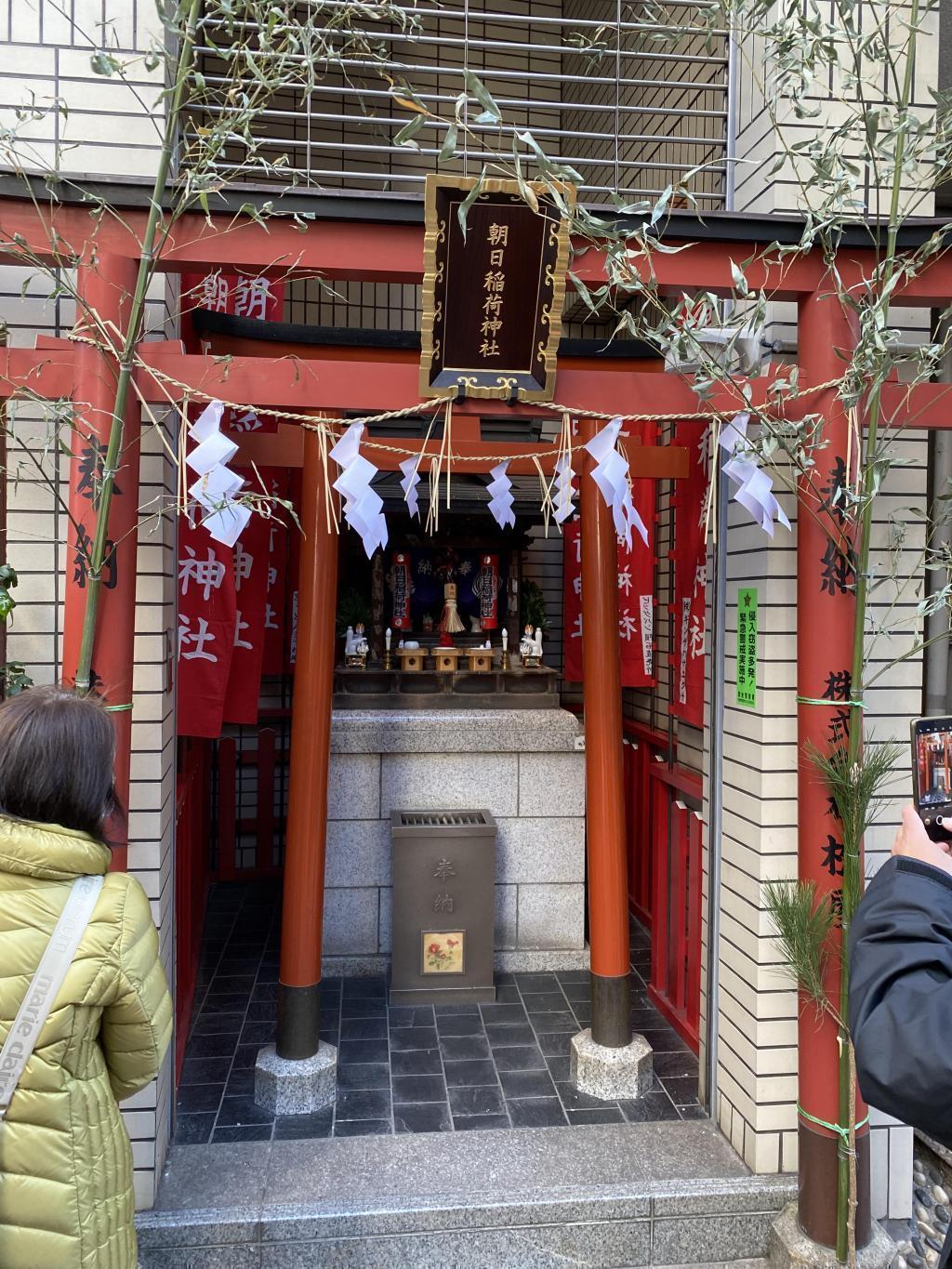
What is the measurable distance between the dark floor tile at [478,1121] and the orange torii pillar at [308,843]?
73 centimetres

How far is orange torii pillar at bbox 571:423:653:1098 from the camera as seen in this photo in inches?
194

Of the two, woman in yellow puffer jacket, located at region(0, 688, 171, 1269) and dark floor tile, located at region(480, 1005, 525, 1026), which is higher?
woman in yellow puffer jacket, located at region(0, 688, 171, 1269)

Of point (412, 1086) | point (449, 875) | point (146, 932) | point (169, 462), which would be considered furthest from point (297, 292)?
point (146, 932)

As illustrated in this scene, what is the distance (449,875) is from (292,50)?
15.9ft

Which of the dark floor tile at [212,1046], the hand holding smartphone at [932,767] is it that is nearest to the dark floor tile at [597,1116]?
the dark floor tile at [212,1046]

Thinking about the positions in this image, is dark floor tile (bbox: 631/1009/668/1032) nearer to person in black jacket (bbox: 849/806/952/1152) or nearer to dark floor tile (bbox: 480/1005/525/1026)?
dark floor tile (bbox: 480/1005/525/1026)

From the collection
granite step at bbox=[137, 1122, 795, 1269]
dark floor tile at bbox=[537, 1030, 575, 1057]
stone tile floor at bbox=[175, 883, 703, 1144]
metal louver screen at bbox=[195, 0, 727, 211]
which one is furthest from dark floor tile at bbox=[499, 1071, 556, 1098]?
metal louver screen at bbox=[195, 0, 727, 211]

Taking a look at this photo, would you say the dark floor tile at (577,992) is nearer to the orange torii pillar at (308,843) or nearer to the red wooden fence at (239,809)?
the orange torii pillar at (308,843)

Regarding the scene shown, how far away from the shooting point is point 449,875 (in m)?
6.11

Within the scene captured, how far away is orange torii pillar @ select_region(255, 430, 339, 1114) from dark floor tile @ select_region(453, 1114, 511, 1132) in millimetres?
726

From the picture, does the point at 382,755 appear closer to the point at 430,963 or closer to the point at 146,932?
the point at 430,963

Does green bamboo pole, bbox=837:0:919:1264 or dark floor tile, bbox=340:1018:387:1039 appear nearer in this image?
green bamboo pole, bbox=837:0:919:1264

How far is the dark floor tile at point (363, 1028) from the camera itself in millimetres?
5574

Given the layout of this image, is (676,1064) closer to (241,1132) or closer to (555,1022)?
(555,1022)
